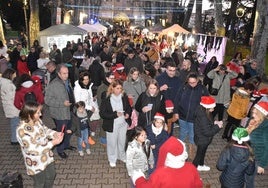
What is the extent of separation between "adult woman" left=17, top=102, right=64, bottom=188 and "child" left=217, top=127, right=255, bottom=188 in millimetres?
2491

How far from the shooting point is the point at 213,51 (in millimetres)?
15617

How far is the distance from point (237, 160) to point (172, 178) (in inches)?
61.2

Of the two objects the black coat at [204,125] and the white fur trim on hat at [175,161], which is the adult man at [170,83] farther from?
the white fur trim on hat at [175,161]

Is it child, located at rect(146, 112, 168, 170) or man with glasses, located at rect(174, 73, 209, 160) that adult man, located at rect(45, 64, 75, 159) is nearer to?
child, located at rect(146, 112, 168, 170)

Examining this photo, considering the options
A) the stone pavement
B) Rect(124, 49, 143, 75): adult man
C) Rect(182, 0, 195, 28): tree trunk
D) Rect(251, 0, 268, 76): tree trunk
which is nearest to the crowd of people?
the stone pavement

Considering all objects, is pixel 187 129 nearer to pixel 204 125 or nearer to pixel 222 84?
pixel 204 125

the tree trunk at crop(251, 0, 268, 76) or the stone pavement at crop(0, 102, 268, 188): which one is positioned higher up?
the tree trunk at crop(251, 0, 268, 76)

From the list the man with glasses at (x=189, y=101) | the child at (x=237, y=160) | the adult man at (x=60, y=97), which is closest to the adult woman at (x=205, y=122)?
Result: the man with glasses at (x=189, y=101)

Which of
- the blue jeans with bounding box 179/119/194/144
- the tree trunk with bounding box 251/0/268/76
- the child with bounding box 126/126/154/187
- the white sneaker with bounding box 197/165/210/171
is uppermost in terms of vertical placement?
the tree trunk with bounding box 251/0/268/76

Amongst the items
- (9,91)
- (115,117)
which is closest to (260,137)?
(115,117)

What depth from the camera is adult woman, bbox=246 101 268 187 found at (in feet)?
16.1

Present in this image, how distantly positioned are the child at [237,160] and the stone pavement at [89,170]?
1723 mm

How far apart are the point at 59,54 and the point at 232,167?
10876mm

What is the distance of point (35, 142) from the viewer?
4324mm
